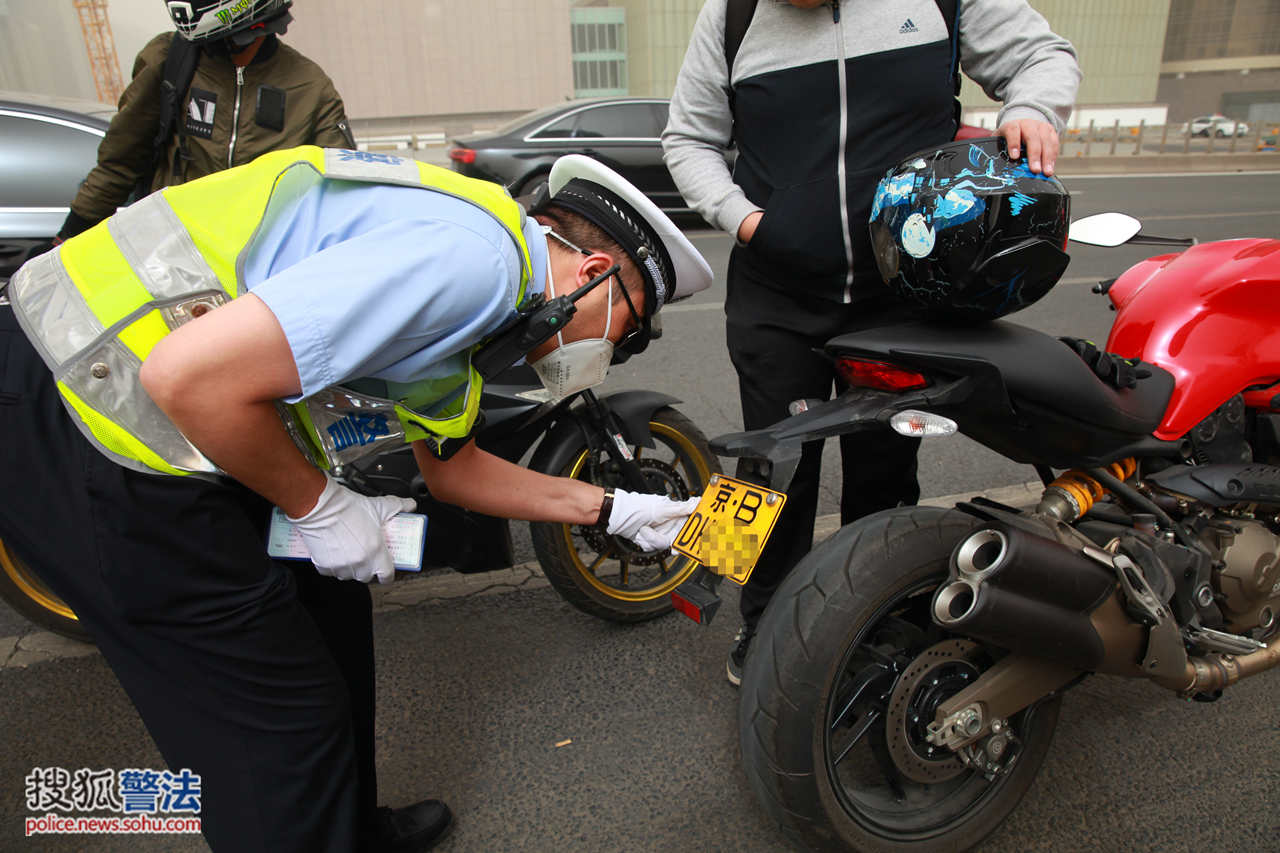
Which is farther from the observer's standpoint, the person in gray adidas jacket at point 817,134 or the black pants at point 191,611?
the person in gray adidas jacket at point 817,134

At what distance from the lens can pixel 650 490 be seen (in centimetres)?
257

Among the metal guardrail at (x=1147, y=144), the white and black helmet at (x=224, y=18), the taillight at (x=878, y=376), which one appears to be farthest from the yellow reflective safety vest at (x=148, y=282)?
the metal guardrail at (x=1147, y=144)

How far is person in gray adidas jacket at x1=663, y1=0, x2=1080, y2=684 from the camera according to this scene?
1798mm

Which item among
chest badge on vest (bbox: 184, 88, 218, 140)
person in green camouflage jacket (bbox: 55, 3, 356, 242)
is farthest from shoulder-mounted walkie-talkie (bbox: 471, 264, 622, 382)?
chest badge on vest (bbox: 184, 88, 218, 140)

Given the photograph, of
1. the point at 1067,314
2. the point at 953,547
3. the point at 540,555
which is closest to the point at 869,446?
the point at 953,547

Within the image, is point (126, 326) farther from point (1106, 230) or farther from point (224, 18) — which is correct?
point (1106, 230)

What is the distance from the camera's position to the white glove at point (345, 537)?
1347 mm

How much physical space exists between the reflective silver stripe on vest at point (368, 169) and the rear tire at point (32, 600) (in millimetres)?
2061

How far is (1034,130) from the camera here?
165 cm

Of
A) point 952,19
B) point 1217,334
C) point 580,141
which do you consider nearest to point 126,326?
point 952,19

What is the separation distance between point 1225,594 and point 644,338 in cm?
155

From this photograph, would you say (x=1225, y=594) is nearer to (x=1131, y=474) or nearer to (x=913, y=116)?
(x=1131, y=474)

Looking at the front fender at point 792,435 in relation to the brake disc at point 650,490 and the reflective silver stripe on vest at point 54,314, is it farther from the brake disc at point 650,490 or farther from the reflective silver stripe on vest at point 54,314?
the reflective silver stripe on vest at point 54,314

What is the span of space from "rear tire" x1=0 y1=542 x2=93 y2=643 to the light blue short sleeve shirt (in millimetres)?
1987
